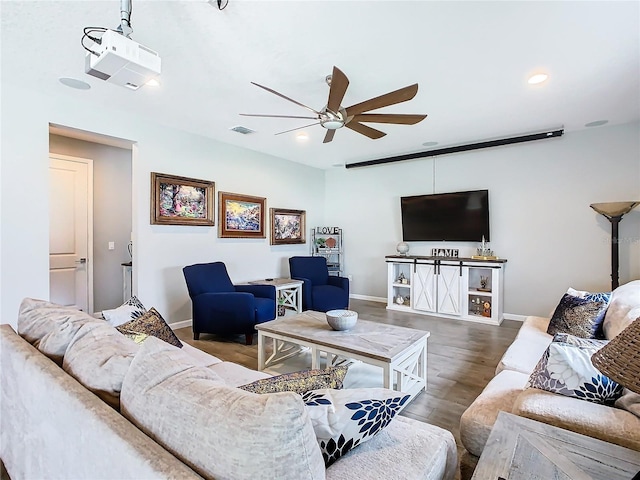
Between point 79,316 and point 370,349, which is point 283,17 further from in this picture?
point 370,349

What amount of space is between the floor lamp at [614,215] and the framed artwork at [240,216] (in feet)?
15.1

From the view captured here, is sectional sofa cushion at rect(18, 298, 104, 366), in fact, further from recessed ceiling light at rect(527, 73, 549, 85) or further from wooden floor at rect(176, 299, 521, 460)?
recessed ceiling light at rect(527, 73, 549, 85)

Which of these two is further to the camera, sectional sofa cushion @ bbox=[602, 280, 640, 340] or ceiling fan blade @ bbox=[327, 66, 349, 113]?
ceiling fan blade @ bbox=[327, 66, 349, 113]

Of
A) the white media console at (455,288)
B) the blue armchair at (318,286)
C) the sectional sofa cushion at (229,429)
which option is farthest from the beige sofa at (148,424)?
the white media console at (455,288)

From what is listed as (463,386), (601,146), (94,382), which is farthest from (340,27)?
(601,146)

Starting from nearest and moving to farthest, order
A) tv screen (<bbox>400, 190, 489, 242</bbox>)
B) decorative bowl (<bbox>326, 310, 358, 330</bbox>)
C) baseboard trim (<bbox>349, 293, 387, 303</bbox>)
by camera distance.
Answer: decorative bowl (<bbox>326, 310, 358, 330</bbox>)
tv screen (<bbox>400, 190, 489, 242</bbox>)
baseboard trim (<bbox>349, 293, 387, 303</bbox>)

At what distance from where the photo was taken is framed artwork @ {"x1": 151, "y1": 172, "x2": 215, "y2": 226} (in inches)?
162

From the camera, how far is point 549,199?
465 cm

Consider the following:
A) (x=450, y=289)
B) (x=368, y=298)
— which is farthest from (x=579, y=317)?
(x=368, y=298)

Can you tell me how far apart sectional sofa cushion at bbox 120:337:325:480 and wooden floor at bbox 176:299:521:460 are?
170 centimetres

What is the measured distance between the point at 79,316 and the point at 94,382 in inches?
25.2

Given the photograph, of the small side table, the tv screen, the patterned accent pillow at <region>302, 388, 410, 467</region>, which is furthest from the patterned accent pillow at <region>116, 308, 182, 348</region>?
the tv screen

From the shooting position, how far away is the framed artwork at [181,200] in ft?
13.5

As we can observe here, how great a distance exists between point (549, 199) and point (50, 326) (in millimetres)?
5579
